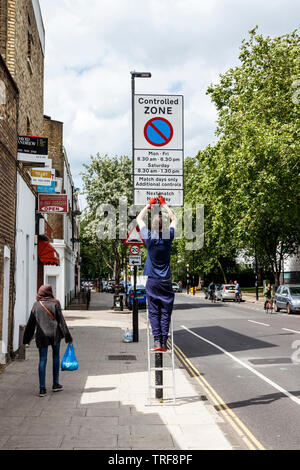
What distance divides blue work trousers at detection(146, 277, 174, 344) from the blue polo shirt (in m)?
0.10

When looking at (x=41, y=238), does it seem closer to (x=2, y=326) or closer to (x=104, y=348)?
(x=104, y=348)

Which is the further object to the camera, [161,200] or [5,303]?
[5,303]

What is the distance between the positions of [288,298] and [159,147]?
81.4 feet

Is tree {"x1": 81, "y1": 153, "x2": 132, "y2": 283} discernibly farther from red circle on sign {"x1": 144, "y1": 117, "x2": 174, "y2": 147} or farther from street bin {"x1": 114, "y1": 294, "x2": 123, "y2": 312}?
red circle on sign {"x1": 144, "y1": 117, "x2": 174, "y2": 147}

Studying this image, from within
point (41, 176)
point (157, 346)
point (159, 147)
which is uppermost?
point (41, 176)

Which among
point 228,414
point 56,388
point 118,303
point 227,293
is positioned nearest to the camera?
point 228,414

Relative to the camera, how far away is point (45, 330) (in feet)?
28.2

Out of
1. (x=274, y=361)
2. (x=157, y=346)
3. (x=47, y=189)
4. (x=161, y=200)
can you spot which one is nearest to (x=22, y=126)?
(x=47, y=189)

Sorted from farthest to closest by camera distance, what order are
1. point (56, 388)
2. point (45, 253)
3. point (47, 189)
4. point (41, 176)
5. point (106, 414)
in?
point (45, 253) < point (47, 189) < point (41, 176) < point (56, 388) < point (106, 414)

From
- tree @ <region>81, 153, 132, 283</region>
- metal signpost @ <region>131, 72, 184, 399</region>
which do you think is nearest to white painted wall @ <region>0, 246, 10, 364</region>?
metal signpost @ <region>131, 72, 184, 399</region>

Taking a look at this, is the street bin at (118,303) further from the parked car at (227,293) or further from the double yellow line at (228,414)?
the double yellow line at (228,414)

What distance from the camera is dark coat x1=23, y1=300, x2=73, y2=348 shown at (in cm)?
855

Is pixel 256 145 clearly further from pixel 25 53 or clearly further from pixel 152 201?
pixel 152 201

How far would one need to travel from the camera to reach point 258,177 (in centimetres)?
3000
